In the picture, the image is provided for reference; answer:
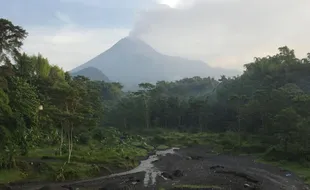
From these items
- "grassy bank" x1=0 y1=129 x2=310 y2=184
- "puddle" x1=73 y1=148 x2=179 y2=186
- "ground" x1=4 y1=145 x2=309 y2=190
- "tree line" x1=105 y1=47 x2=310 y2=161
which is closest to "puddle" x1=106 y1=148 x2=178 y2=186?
"puddle" x1=73 y1=148 x2=179 y2=186

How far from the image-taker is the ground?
30.5 metres

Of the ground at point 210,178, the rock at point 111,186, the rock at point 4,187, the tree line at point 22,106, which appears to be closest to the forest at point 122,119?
the tree line at point 22,106

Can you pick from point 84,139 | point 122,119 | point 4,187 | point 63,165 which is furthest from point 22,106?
point 122,119

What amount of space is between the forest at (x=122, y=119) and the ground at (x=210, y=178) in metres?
2.94

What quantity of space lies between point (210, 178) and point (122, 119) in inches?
2450

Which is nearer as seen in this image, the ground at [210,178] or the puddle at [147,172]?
the ground at [210,178]

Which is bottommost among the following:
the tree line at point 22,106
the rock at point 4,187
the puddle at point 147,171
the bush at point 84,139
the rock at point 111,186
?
the puddle at point 147,171

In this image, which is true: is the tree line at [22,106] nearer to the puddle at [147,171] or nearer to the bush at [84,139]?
the puddle at [147,171]

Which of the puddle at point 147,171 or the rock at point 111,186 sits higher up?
the rock at point 111,186

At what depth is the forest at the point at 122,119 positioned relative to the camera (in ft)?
104

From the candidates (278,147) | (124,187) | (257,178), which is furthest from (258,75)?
(124,187)

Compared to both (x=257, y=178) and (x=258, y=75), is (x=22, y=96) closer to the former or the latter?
(x=257, y=178)

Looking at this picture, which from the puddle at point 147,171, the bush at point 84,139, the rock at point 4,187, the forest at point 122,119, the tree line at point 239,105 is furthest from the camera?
the tree line at point 239,105

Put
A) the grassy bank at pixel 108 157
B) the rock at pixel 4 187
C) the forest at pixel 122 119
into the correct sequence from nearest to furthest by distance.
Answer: the rock at pixel 4 187 → the forest at pixel 122 119 → the grassy bank at pixel 108 157
